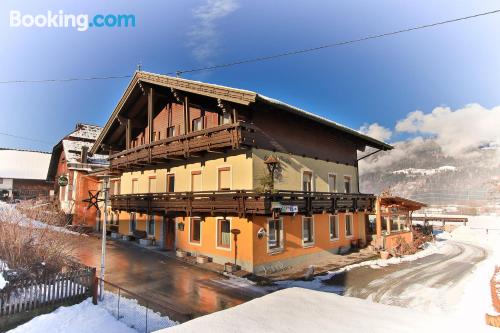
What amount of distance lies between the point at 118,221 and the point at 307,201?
19.3 metres

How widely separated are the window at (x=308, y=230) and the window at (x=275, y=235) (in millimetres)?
2590

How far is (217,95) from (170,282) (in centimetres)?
1025

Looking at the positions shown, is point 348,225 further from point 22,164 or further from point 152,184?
point 22,164

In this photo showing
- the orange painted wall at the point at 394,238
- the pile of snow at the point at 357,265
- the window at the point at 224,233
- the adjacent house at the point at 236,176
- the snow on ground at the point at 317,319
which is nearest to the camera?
the snow on ground at the point at 317,319

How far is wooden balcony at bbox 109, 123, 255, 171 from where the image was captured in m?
17.0

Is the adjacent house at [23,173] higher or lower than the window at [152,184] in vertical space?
higher

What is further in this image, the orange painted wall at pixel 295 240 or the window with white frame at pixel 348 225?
the window with white frame at pixel 348 225

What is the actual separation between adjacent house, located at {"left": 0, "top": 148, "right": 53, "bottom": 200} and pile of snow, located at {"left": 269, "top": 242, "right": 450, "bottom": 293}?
4995 cm

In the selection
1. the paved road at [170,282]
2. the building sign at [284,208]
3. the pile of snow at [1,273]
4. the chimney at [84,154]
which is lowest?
the paved road at [170,282]

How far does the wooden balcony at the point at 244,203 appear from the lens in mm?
16500

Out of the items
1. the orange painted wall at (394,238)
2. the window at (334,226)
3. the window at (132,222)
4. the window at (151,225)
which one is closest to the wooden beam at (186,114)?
the window at (151,225)

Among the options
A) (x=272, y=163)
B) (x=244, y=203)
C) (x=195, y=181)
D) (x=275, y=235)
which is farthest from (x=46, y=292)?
(x=275, y=235)

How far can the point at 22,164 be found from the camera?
56062 millimetres

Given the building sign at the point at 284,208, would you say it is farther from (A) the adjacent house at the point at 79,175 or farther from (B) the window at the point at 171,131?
(A) the adjacent house at the point at 79,175
